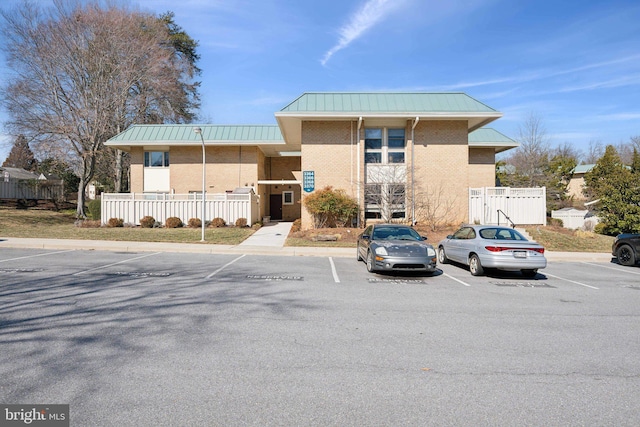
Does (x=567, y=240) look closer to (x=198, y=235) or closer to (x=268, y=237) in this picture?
(x=268, y=237)

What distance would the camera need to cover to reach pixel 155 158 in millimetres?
29172

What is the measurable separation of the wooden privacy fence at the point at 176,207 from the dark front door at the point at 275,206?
26.9 ft

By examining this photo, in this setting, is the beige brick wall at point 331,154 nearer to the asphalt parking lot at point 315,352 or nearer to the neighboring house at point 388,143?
the neighboring house at point 388,143

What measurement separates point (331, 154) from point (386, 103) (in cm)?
427

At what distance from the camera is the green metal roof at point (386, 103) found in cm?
2217

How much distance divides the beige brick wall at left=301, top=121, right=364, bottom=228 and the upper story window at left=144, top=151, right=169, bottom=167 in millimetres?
11949

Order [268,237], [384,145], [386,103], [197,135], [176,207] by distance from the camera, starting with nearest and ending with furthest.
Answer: [268,237] → [386,103] → [384,145] → [176,207] → [197,135]

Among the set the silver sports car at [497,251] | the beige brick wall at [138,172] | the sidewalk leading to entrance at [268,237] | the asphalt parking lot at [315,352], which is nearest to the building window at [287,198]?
the sidewalk leading to entrance at [268,237]

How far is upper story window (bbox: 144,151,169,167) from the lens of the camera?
95.5 feet

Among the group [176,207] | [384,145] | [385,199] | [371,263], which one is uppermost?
[384,145]

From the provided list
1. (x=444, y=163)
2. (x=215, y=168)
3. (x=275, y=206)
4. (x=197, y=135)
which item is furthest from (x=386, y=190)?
(x=197, y=135)

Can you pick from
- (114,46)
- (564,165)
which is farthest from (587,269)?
(564,165)

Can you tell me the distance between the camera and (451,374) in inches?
175

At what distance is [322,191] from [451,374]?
1797 centimetres
